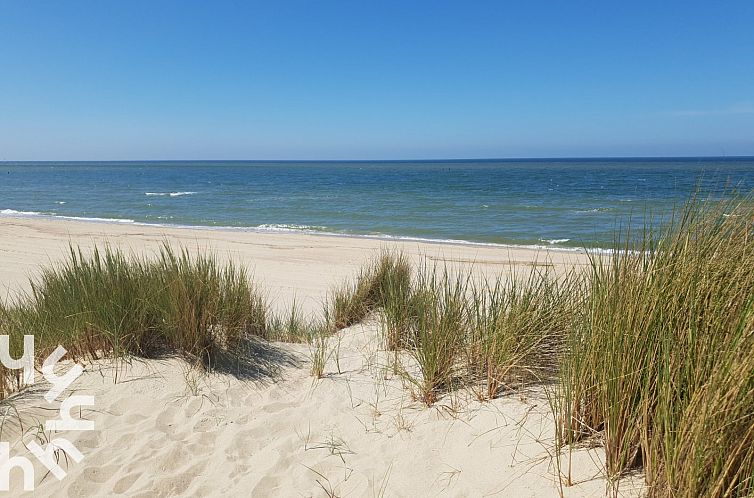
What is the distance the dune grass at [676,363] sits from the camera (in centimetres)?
196

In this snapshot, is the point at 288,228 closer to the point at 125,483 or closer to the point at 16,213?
the point at 16,213

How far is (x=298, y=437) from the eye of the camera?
11.0 ft

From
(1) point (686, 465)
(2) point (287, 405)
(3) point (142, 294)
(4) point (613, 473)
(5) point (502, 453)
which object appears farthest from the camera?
(3) point (142, 294)

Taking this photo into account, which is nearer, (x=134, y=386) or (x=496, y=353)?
(x=496, y=353)

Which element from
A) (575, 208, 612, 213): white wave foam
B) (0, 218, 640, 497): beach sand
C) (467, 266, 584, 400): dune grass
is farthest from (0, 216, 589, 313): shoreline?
(575, 208, 612, 213): white wave foam

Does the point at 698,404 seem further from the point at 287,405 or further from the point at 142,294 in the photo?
the point at 142,294

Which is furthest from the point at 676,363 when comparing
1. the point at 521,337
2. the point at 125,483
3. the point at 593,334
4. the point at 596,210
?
the point at 596,210

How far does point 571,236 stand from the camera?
16.7 metres

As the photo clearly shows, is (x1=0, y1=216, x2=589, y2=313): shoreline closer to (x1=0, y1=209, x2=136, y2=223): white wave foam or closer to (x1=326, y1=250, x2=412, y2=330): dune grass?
(x1=326, y1=250, x2=412, y2=330): dune grass

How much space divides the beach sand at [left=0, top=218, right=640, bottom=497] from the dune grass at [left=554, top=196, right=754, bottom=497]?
0.83 feet

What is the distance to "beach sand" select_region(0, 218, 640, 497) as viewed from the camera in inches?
110

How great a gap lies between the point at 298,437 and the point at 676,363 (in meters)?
2.33

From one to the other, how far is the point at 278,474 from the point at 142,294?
2170mm

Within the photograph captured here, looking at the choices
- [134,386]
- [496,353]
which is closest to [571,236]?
[496,353]
